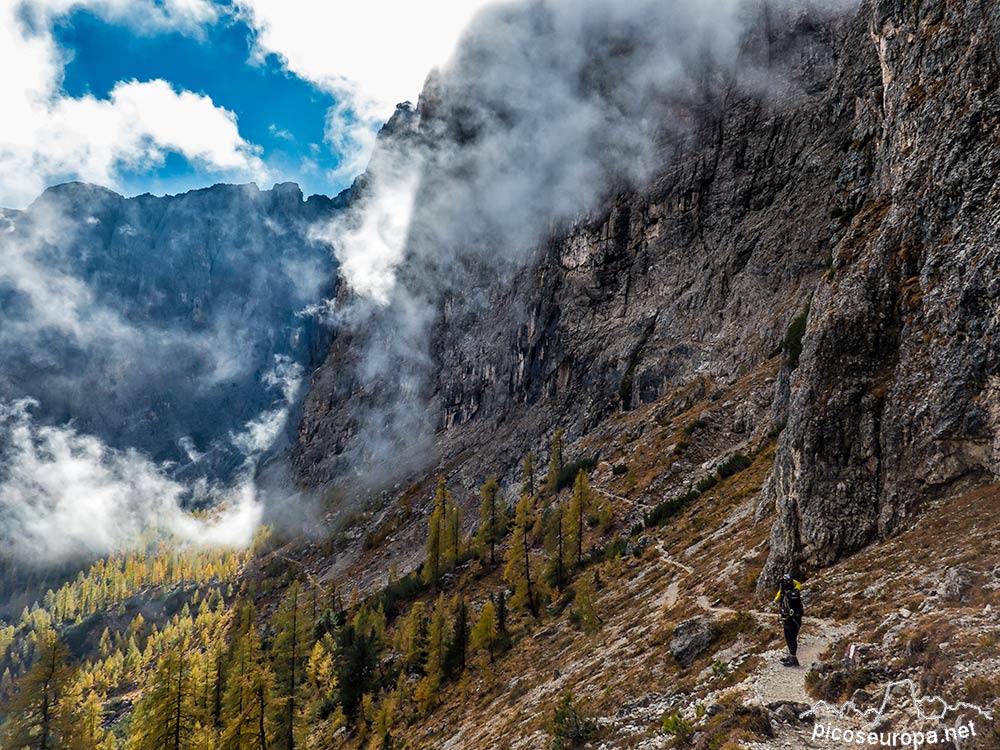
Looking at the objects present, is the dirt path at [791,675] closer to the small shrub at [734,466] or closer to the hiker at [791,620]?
the hiker at [791,620]

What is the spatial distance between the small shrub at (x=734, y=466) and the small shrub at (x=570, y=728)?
5067 centimetres

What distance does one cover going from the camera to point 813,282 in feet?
342

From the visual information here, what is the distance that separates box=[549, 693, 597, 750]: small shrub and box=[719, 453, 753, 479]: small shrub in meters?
50.7

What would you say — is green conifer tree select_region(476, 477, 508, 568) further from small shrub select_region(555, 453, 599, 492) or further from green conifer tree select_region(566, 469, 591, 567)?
green conifer tree select_region(566, 469, 591, 567)

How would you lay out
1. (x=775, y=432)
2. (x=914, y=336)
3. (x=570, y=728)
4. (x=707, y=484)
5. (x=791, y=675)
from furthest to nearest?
(x=707, y=484) → (x=775, y=432) → (x=914, y=336) → (x=570, y=728) → (x=791, y=675)

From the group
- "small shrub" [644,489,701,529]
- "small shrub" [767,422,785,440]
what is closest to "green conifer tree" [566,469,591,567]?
"small shrub" [644,489,701,529]

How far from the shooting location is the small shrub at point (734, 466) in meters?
66.6

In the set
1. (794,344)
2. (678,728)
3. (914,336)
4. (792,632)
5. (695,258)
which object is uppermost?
(695,258)

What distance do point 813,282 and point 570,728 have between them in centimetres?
10477

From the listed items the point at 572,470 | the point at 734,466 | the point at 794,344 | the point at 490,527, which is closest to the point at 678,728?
the point at 734,466

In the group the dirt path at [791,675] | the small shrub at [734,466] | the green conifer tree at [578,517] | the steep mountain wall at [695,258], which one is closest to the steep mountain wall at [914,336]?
the dirt path at [791,675]

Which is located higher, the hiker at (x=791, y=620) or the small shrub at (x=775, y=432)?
the small shrub at (x=775, y=432)

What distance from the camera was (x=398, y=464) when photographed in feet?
643

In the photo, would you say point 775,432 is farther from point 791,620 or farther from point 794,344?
point 791,620
